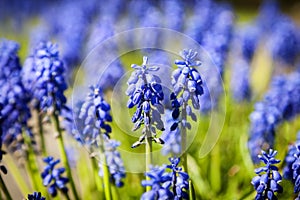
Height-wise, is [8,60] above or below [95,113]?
above

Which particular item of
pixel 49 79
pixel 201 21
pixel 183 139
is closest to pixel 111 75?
pixel 49 79

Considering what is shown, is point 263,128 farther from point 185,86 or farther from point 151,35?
point 151,35

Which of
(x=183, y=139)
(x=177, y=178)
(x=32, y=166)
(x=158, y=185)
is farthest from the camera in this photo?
(x=32, y=166)

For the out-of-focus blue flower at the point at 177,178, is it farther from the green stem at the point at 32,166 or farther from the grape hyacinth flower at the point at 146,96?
the green stem at the point at 32,166

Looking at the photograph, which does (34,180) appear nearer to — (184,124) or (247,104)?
(184,124)

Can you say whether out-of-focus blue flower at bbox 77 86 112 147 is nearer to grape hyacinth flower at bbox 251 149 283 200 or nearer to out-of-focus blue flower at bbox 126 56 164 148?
out-of-focus blue flower at bbox 126 56 164 148

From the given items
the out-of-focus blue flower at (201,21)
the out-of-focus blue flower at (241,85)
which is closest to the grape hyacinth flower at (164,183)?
the out-of-focus blue flower at (241,85)

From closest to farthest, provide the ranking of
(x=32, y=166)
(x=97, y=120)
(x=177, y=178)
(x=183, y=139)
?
(x=177, y=178)
(x=183, y=139)
(x=97, y=120)
(x=32, y=166)
